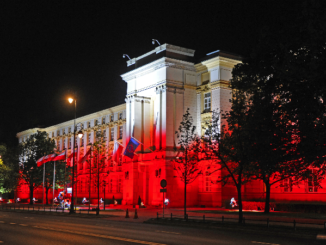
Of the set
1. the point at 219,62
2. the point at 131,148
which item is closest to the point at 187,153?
the point at 131,148

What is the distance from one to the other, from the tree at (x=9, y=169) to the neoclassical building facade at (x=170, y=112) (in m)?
30.4

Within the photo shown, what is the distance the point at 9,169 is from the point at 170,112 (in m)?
42.2

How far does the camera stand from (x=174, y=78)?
57.4 meters

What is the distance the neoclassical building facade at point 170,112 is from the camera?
176 feet

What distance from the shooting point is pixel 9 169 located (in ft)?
273

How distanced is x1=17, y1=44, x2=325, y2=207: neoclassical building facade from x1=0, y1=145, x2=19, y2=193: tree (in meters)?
30.4

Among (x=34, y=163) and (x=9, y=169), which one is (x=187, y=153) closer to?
(x=34, y=163)

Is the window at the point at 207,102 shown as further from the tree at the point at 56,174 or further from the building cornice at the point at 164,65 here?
the tree at the point at 56,174

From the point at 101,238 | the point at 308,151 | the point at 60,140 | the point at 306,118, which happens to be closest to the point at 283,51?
the point at 306,118

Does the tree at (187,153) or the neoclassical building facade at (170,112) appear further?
the neoclassical building facade at (170,112)

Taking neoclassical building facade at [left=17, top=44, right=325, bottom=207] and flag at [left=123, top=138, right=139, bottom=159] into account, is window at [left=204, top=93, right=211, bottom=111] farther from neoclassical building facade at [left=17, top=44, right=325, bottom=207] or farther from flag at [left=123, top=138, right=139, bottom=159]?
flag at [left=123, top=138, right=139, bottom=159]

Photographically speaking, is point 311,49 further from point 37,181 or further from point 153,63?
point 37,181

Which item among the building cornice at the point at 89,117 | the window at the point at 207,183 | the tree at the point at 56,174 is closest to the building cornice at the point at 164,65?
the building cornice at the point at 89,117

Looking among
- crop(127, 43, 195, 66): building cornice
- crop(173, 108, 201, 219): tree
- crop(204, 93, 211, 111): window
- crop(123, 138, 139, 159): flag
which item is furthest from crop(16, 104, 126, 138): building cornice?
crop(173, 108, 201, 219): tree
